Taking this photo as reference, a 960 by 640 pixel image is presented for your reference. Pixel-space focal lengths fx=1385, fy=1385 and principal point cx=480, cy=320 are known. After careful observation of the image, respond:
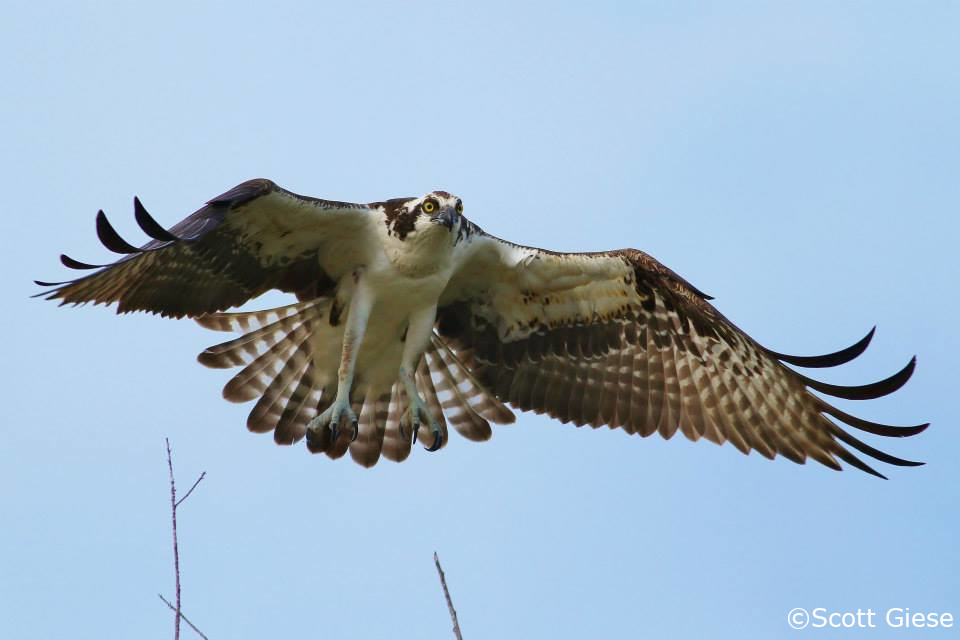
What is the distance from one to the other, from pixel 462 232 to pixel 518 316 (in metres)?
1.18

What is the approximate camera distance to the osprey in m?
8.63

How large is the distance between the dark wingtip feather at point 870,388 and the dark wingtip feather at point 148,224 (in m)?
4.19

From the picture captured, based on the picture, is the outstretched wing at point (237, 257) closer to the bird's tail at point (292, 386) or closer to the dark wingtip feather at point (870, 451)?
the bird's tail at point (292, 386)

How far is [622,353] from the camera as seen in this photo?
985 centimetres

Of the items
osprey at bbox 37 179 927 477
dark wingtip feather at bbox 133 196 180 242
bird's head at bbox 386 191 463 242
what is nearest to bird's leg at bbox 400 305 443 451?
osprey at bbox 37 179 927 477

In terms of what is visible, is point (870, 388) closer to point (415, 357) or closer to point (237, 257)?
point (415, 357)

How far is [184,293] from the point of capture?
28.1ft

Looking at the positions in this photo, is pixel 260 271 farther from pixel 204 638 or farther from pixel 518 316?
pixel 204 638

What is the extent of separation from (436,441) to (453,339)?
2.93 feet

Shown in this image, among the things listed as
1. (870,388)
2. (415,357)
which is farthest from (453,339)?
(870,388)

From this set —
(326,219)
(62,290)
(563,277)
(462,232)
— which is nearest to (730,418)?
(563,277)

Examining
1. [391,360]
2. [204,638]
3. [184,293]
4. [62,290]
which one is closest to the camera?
[204,638]

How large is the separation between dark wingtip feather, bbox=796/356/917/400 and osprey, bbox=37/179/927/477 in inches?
0.4

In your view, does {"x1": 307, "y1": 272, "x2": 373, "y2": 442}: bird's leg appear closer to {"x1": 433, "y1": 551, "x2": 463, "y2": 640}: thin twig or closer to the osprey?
the osprey
